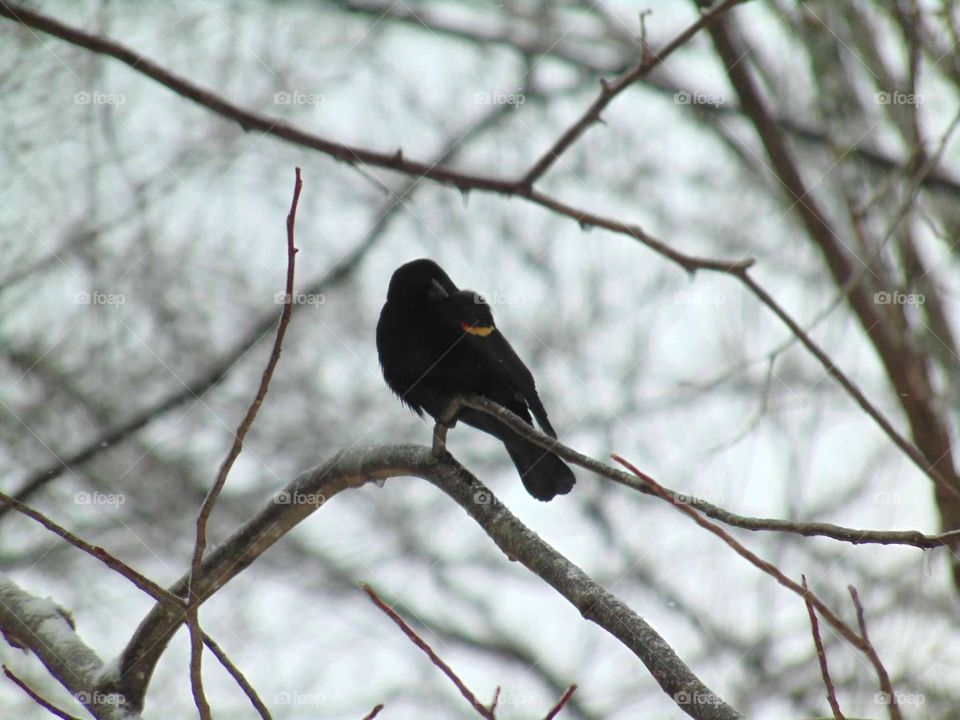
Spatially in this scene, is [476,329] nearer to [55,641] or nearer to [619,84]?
[619,84]

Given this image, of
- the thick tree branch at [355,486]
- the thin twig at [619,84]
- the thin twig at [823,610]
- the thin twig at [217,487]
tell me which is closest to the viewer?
the thin twig at [823,610]

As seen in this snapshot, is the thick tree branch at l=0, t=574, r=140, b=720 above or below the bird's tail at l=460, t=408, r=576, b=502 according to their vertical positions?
below

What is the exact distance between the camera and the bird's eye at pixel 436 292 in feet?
11.9

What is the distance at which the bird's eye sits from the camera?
3.64 m

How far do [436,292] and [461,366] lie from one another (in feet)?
1.37

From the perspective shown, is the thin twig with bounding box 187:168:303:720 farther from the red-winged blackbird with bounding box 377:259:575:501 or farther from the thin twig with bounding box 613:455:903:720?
the red-winged blackbird with bounding box 377:259:575:501

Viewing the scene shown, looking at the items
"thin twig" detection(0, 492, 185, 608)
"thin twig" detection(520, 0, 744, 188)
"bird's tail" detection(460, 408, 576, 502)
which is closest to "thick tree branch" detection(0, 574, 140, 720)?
"thin twig" detection(0, 492, 185, 608)

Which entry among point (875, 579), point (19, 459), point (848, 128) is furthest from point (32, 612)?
point (875, 579)

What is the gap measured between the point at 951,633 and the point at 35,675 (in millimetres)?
5246

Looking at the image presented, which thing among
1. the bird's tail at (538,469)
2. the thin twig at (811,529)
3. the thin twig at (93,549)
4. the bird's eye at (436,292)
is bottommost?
the thin twig at (93,549)

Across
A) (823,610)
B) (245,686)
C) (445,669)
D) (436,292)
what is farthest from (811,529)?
(436,292)

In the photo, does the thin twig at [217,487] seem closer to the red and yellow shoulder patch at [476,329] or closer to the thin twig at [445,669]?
the thin twig at [445,669]

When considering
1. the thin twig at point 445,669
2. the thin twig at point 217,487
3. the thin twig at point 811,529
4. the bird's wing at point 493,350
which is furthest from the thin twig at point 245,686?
the bird's wing at point 493,350

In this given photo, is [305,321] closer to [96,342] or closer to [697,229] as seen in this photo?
[96,342]
